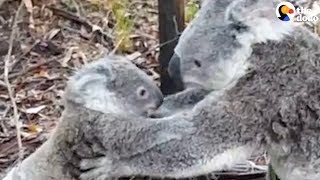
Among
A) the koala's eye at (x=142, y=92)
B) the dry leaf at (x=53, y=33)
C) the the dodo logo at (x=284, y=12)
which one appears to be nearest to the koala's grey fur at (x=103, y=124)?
the koala's eye at (x=142, y=92)

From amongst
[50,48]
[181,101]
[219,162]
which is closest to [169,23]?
[181,101]

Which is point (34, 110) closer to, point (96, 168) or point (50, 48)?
point (50, 48)

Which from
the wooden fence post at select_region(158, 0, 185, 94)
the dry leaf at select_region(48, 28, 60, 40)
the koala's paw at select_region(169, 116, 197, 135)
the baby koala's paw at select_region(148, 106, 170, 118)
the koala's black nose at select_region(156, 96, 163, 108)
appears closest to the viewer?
the koala's paw at select_region(169, 116, 197, 135)

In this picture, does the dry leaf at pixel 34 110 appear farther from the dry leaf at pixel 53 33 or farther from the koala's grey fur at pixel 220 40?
the koala's grey fur at pixel 220 40

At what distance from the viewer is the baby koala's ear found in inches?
151

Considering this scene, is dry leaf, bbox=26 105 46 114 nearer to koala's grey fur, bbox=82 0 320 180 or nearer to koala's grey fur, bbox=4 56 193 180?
koala's grey fur, bbox=4 56 193 180

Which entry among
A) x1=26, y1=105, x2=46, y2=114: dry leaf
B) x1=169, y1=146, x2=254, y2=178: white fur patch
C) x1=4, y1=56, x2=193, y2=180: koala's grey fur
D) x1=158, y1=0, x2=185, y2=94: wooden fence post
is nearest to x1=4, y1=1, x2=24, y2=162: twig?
x1=26, y1=105, x2=46, y2=114: dry leaf

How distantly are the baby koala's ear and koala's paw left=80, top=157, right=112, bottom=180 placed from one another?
2.53ft

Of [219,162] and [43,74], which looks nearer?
[219,162]

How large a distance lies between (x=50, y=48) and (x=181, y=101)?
2.30 metres

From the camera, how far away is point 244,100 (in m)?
3.85

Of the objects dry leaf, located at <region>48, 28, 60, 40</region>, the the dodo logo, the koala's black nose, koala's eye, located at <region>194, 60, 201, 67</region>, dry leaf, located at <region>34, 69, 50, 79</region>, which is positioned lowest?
dry leaf, located at <region>34, 69, 50, 79</region>

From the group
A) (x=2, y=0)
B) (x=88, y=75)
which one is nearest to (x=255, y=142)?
(x=88, y=75)

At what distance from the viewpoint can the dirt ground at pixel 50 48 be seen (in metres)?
5.49
